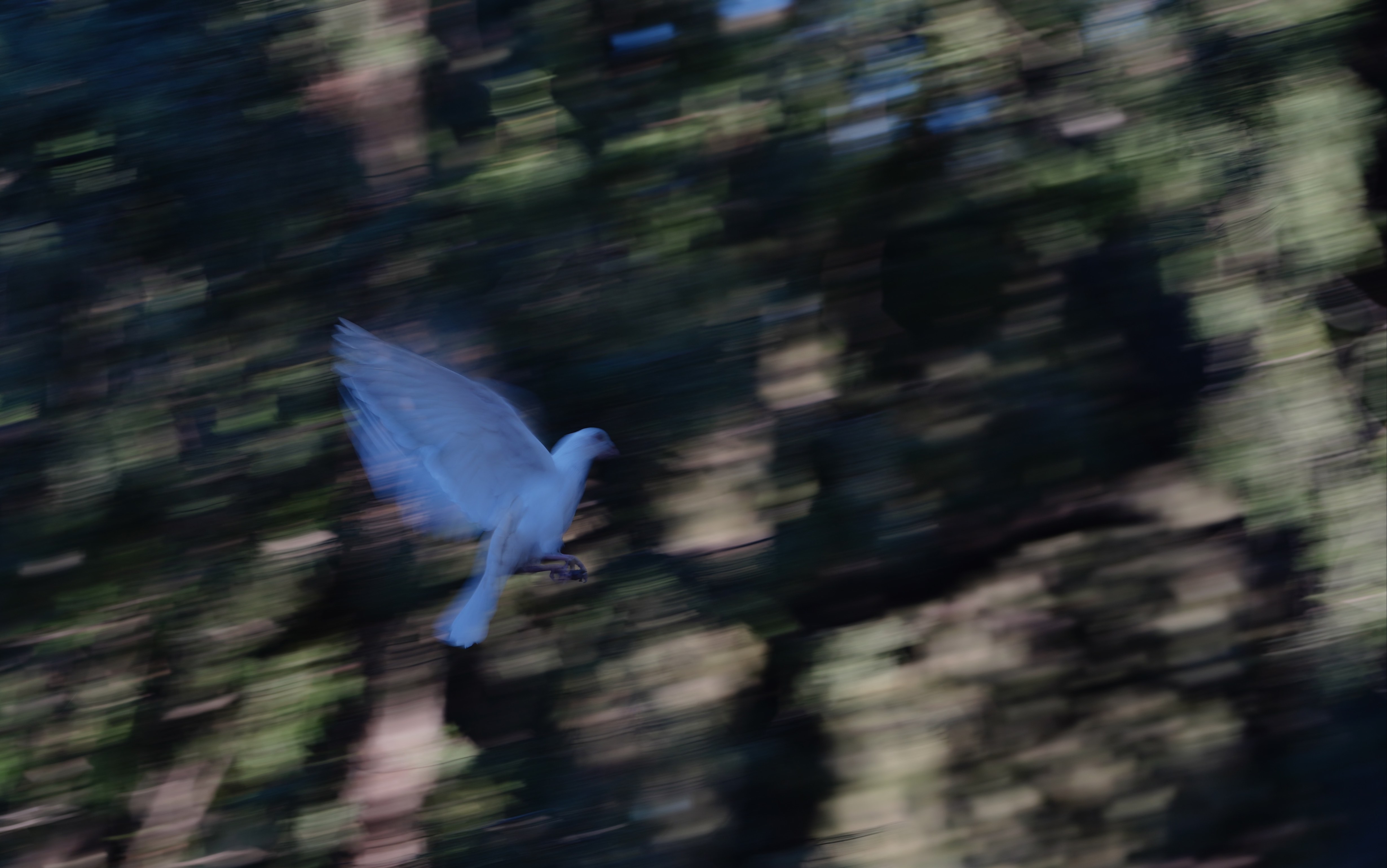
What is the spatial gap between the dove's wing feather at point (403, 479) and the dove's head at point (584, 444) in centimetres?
24

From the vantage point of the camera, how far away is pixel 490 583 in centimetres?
182

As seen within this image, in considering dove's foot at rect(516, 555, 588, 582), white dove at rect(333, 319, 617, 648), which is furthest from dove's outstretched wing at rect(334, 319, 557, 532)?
dove's foot at rect(516, 555, 588, 582)

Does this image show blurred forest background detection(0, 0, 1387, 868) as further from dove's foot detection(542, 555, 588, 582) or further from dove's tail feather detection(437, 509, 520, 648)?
dove's tail feather detection(437, 509, 520, 648)

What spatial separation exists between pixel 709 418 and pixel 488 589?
544mm

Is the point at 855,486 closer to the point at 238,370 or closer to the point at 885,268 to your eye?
the point at 885,268

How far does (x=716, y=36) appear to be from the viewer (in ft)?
6.59

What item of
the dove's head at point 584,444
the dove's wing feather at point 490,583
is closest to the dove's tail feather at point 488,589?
the dove's wing feather at point 490,583

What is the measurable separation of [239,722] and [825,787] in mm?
1291

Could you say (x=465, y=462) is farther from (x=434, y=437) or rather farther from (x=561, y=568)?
(x=561, y=568)

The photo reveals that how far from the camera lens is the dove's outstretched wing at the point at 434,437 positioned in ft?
5.52

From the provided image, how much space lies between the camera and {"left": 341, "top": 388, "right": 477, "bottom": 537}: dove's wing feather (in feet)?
6.14

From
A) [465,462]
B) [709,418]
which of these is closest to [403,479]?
[465,462]

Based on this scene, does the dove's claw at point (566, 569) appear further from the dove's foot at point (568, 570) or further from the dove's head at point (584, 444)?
the dove's head at point (584, 444)

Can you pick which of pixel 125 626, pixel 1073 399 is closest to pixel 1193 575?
pixel 1073 399
